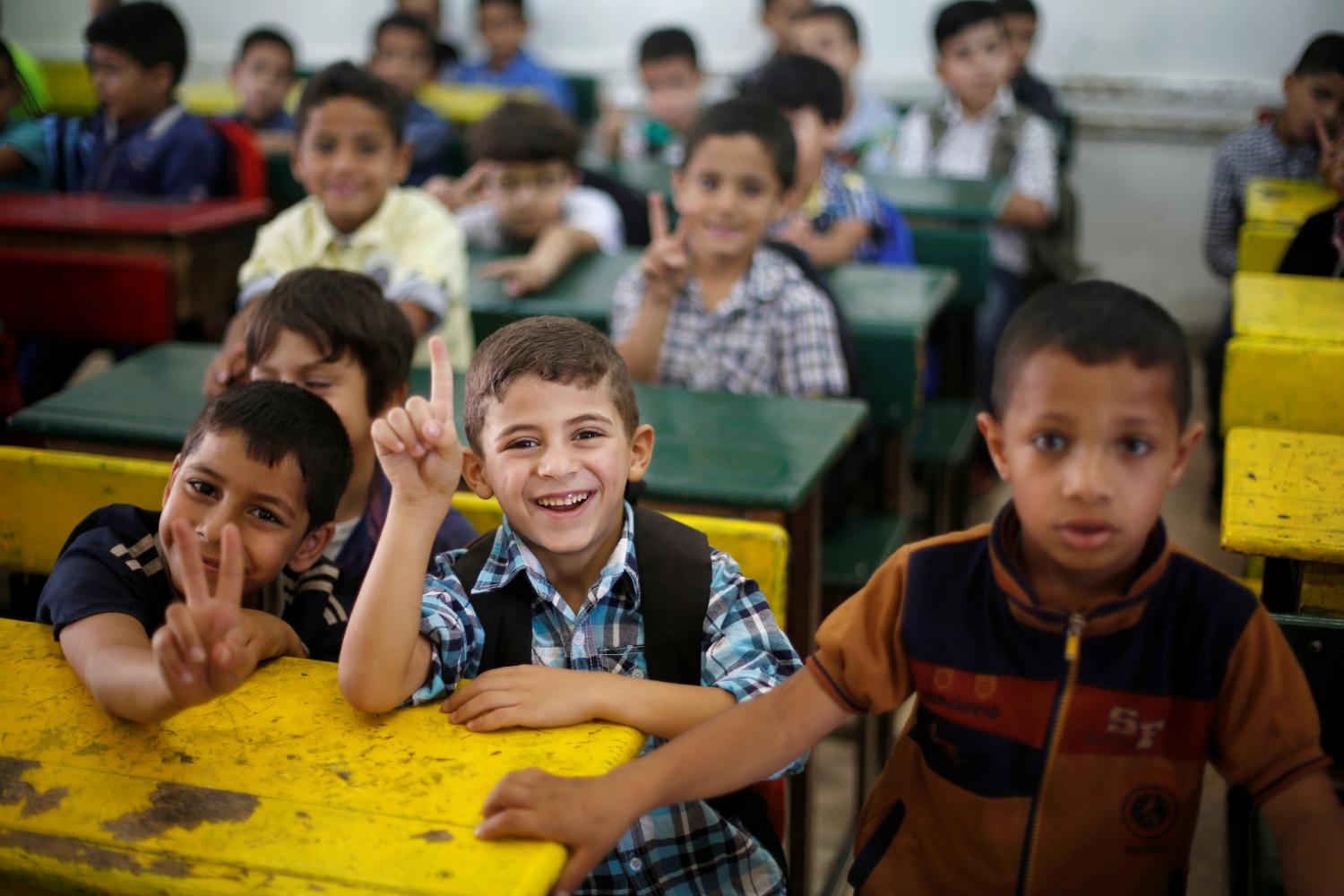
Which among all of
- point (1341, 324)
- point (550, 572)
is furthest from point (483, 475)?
point (1341, 324)

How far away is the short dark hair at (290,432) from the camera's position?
1.55 metres

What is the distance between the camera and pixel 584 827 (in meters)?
A: 1.11

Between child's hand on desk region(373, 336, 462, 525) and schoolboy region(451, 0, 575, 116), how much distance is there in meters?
5.87

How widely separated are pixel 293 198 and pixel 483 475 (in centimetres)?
335

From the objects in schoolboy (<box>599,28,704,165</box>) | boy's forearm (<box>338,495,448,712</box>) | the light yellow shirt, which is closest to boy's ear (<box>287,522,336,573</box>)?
boy's forearm (<box>338,495,448,712</box>)

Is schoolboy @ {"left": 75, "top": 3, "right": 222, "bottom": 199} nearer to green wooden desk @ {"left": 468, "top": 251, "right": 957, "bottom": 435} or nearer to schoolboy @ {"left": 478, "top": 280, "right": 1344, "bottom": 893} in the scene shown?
green wooden desk @ {"left": 468, "top": 251, "right": 957, "bottom": 435}

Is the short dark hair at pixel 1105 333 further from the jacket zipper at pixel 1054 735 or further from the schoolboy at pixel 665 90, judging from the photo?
the schoolboy at pixel 665 90

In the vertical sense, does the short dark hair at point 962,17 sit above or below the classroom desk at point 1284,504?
above

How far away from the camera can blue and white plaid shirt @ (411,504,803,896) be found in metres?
1.42

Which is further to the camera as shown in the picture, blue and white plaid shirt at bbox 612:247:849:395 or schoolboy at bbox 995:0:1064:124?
schoolboy at bbox 995:0:1064:124

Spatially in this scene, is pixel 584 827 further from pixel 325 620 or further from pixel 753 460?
pixel 753 460

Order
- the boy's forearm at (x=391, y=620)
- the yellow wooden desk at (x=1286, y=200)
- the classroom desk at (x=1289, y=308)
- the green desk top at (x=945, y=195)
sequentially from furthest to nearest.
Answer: the green desk top at (x=945, y=195) < the yellow wooden desk at (x=1286, y=200) < the classroom desk at (x=1289, y=308) < the boy's forearm at (x=391, y=620)

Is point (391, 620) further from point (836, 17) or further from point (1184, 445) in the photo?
point (836, 17)

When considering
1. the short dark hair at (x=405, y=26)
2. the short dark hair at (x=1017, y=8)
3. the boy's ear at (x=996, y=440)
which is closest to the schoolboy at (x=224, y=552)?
the boy's ear at (x=996, y=440)
